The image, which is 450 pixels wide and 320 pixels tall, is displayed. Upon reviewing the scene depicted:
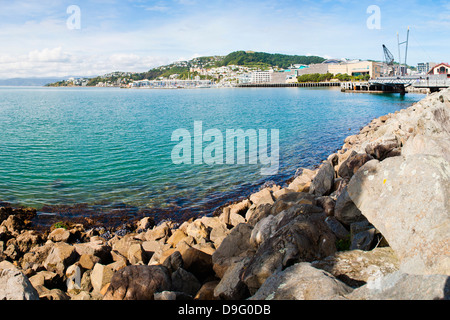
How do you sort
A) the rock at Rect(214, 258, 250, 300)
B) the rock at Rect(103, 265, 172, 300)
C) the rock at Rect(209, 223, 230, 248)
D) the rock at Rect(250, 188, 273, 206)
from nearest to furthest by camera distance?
the rock at Rect(214, 258, 250, 300) < the rock at Rect(103, 265, 172, 300) < the rock at Rect(209, 223, 230, 248) < the rock at Rect(250, 188, 273, 206)

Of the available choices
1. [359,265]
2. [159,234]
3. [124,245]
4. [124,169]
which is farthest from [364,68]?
[359,265]

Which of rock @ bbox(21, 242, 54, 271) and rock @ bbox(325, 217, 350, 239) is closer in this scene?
rock @ bbox(325, 217, 350, 239)

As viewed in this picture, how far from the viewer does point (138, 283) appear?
700 cm

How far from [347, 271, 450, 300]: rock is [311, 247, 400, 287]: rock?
138 centimetres

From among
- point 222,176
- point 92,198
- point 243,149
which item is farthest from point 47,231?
point 243,149

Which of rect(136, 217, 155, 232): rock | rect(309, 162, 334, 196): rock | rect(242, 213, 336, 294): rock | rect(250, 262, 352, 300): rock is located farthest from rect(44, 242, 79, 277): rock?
rect(309, 162, 334, 196): rock

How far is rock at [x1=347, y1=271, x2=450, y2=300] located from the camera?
334 cm

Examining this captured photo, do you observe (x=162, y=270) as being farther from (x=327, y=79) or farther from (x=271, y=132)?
(x=327, y=79)

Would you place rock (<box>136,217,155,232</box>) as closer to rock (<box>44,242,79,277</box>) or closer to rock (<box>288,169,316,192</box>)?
rock (<box>44,242,79,277</box>)

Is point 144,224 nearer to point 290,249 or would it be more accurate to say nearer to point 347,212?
point 347,212

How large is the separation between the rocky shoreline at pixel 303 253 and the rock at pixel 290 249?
2 cm

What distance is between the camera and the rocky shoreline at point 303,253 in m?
4.46
